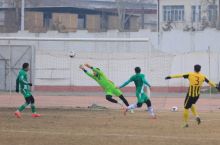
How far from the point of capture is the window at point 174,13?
78625mm

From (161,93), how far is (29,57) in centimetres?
917

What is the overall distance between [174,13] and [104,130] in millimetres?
61086

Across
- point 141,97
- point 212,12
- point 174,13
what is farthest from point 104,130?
point 212,12

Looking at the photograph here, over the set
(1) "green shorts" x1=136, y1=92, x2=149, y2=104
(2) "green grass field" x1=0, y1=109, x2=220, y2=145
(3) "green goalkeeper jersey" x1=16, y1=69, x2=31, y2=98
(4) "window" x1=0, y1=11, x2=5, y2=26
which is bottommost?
(2) "green grass field" x1=0, y1=109, x2=220, y2=145

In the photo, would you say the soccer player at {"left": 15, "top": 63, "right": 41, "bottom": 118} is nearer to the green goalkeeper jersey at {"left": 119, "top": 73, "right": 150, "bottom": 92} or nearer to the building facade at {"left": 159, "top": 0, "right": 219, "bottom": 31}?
the green goalkeeper jersey at {"left": 119, "top": 73, "right": 150, "bottom": 92}

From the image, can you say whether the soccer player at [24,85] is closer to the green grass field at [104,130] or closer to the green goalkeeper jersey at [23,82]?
the green goalkeeper jersey at [23,82]

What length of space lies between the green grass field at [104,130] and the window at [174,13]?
53110mm

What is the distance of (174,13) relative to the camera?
79.7 metres

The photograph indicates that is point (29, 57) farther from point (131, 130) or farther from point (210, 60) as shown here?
point (131, 130)

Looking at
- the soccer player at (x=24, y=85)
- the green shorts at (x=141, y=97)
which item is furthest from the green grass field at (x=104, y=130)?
the green shorts at (x=141, y=97)

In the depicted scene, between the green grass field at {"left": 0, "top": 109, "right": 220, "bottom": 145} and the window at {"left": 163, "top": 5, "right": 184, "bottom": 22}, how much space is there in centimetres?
5311

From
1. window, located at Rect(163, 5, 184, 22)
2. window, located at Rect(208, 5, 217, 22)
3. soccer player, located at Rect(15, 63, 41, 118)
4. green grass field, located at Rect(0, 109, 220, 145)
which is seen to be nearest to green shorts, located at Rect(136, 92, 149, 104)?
green grass field, located at Rect(0, 109, 220, 145)

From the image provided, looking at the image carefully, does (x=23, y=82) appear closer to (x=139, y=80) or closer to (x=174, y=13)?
(x=139, y=80)

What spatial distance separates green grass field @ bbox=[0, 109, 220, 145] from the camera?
55.6 feet
